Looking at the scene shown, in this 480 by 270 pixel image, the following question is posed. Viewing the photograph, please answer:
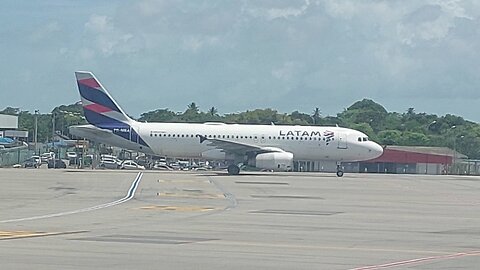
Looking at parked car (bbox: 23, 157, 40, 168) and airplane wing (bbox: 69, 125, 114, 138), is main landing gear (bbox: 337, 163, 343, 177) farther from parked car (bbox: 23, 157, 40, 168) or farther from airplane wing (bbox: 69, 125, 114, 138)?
parked car (bbox: 23, 157, 40, 168)

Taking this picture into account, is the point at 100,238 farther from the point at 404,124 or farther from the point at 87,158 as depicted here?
the point at 404,124

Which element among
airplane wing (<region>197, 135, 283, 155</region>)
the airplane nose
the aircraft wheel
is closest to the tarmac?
airplane wing (<region>197, 135, 283, 155</region>)

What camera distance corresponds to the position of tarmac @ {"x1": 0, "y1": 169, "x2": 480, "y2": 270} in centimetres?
1570

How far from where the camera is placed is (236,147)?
196 feet

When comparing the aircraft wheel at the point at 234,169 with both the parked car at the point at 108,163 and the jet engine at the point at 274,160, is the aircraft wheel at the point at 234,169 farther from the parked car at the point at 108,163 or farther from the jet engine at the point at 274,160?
the parked car at the point at 108,163

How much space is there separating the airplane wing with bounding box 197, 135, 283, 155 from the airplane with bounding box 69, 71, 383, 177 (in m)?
0.06

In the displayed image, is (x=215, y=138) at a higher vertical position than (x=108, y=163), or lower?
higher

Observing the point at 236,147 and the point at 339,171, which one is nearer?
the point at 236,147

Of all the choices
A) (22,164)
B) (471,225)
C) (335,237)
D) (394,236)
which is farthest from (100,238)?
(22,164)

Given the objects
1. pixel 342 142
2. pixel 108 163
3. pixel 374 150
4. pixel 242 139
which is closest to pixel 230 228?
pixel 242 139

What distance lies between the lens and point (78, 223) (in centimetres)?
2275

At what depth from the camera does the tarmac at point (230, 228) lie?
15.7 m

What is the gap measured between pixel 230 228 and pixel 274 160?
36938mm

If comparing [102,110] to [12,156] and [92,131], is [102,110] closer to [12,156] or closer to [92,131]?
[92,131]
